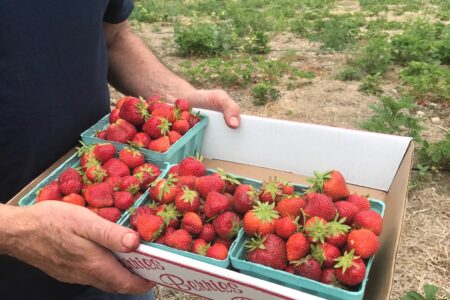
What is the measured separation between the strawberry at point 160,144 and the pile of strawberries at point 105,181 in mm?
56

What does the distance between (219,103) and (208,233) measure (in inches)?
27.7

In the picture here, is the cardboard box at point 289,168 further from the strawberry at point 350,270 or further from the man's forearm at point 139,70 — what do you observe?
the man's forearm at point 139,70

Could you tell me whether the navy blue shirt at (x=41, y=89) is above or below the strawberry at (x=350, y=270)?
above

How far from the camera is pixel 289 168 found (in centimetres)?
194

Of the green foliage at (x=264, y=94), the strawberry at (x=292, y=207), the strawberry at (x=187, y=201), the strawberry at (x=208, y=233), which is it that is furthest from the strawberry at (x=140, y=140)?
the green foliage at (x=264, y=94)

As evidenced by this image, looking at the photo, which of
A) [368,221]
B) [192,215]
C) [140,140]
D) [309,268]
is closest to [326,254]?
[309,268]

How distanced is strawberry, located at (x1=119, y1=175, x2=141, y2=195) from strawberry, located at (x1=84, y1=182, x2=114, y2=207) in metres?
0.06

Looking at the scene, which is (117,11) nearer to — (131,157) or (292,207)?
(131,157)

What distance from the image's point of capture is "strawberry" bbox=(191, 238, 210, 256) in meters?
1.44

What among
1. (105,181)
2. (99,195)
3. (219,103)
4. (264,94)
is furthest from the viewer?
(264,94)

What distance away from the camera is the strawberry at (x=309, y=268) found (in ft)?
4.35

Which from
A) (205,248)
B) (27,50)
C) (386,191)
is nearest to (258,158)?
(386,191)

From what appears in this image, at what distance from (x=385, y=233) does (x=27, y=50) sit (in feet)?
3.99

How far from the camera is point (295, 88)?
4.72 meters
